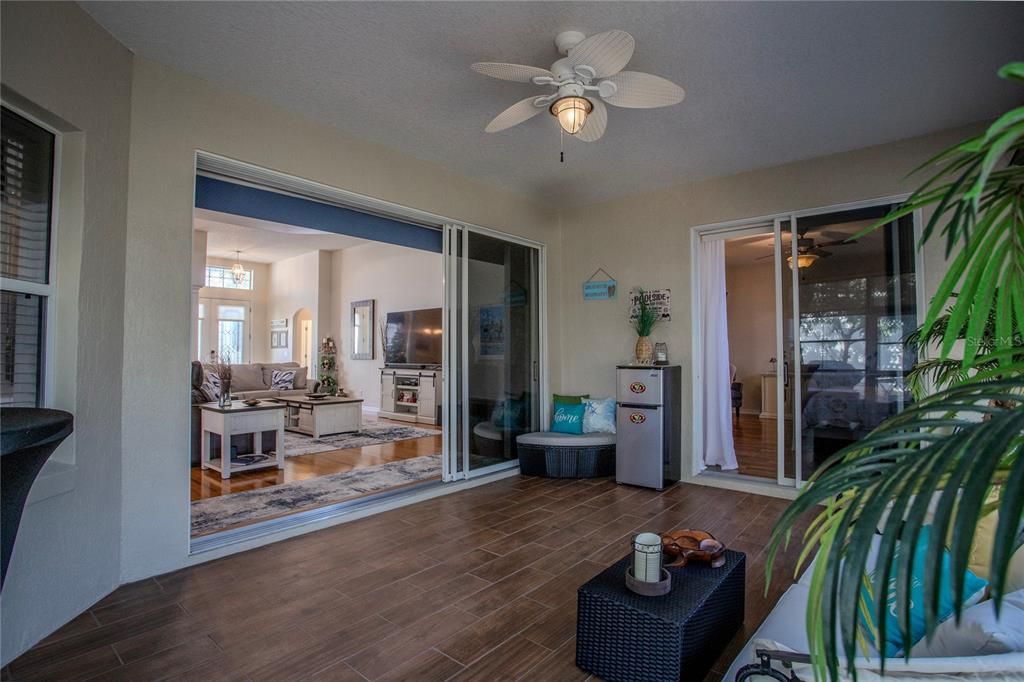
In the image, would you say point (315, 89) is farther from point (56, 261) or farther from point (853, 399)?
point (853, 399)

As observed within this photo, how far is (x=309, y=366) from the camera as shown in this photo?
10539 millimetres

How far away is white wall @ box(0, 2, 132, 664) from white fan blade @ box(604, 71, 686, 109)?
2536 millimetres

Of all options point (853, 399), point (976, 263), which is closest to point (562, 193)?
point (853, 399)

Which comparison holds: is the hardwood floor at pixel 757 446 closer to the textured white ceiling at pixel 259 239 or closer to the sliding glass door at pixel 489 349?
the sliding glass door at pixel 489 349

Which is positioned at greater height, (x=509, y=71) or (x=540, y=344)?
(x=509, y=71)

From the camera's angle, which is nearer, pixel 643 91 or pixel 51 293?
pixel 51 293

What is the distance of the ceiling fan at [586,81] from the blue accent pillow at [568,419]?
3034 millimetres

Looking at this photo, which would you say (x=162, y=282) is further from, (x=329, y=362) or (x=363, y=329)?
(x=363, y=329)

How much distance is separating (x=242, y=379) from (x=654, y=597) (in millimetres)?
8528

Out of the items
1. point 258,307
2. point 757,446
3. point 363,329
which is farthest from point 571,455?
point 258,307

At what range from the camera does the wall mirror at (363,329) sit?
960 cm

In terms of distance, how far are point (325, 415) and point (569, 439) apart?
3803 millimetres

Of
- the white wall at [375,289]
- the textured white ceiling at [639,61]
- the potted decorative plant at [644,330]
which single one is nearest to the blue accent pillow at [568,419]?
the potted decorative plant at [644,330]

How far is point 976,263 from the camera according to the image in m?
0.82
